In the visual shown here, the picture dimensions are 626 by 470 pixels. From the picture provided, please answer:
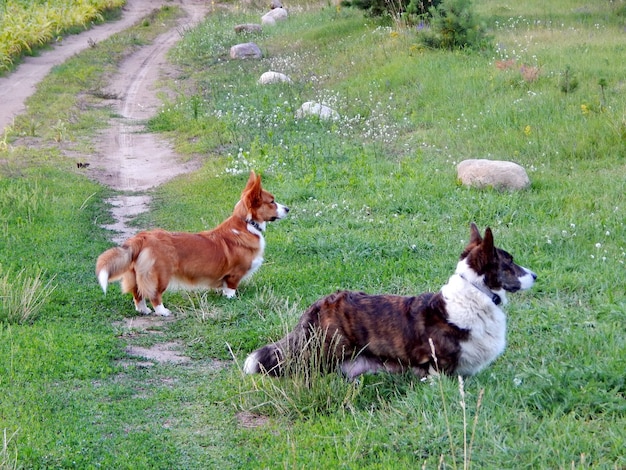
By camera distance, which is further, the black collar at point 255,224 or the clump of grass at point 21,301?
the black collar at point 255,224

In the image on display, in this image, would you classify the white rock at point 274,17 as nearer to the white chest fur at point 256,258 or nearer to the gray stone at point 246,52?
the gray stone at point 246,52

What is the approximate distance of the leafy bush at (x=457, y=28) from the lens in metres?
17.2

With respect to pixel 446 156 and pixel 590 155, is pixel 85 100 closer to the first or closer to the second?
pixel 446 156

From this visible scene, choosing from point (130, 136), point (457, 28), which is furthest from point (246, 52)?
point (457, 28)

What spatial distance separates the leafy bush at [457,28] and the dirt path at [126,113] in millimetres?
6555

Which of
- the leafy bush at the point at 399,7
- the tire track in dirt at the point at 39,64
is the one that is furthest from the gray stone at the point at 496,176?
the tire track in dirt at the point at 39,64

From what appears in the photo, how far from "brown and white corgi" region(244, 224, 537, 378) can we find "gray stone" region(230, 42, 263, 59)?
18912mm

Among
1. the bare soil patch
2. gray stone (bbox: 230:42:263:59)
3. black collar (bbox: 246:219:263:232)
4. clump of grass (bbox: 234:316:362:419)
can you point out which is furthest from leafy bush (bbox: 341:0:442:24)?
clump of grass (bbox: 234:316:362:419)

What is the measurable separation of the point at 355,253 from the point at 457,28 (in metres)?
10.0

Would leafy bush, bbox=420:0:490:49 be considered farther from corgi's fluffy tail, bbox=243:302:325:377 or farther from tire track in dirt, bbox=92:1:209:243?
corgi's fluffy tail, bbox=243:302:325:377

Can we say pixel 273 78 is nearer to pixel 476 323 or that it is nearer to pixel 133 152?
pixel 133 152

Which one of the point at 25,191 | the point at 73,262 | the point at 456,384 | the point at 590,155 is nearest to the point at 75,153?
the point at 25,191

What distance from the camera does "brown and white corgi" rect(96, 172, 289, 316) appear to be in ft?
25.0

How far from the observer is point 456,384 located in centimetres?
533
